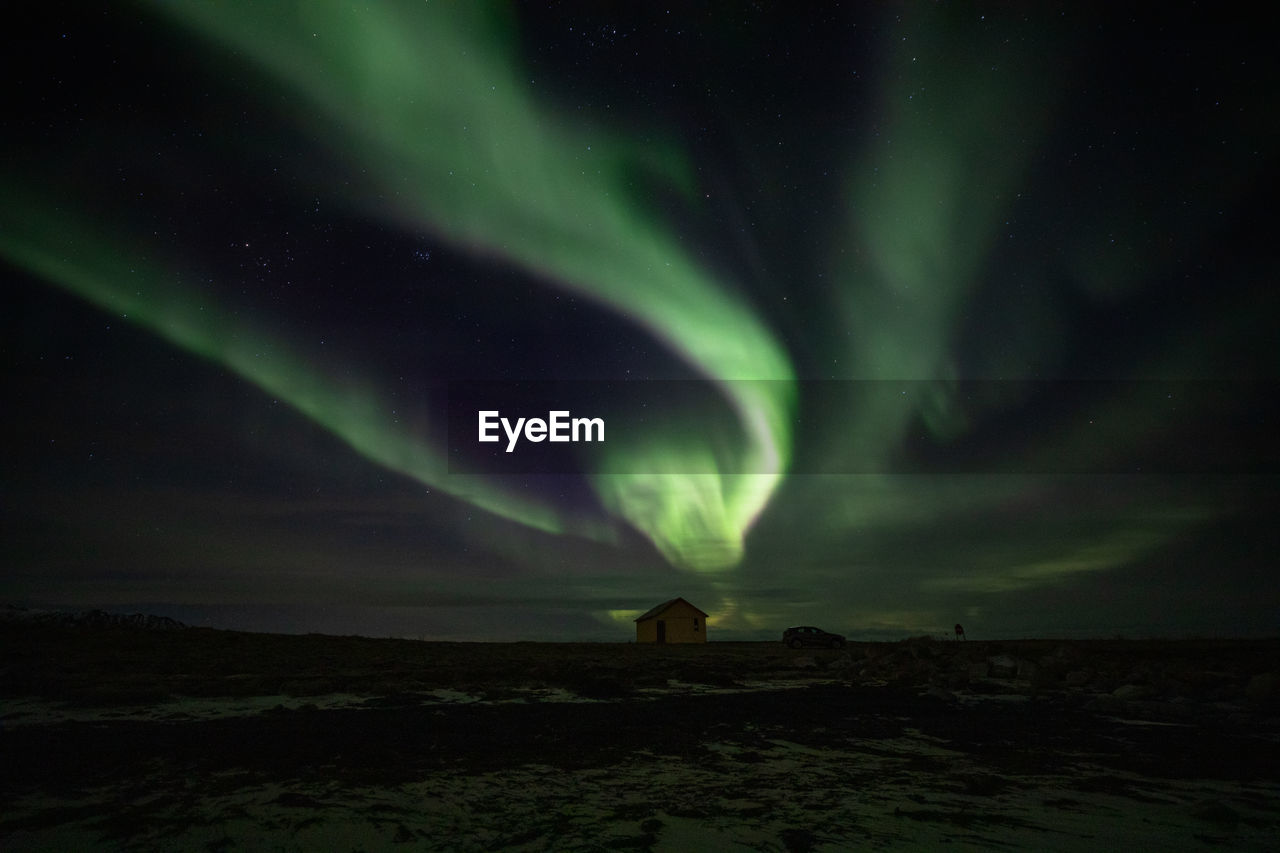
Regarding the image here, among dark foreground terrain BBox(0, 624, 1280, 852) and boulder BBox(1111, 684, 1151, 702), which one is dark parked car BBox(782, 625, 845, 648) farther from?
boulder BBox(1111, 684, 1151, 702)

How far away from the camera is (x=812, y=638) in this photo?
4259 centimetres

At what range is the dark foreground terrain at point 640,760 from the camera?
7160mm

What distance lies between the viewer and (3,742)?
11.7 m

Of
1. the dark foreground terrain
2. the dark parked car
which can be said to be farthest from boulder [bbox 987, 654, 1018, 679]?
the dark parked car

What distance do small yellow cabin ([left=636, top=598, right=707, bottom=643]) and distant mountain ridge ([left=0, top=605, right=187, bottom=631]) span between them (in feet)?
90.2

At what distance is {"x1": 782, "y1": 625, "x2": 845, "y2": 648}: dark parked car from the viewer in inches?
1674

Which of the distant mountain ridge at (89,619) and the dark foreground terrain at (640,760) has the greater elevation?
the distant mountain ridge at (89,619)

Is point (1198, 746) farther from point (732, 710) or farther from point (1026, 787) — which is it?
point (732, 710)

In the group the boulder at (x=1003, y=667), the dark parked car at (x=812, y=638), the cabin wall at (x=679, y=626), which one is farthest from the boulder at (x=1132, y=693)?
the cabin wall at (x=679, y=626)

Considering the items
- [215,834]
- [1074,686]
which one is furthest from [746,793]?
A: [1074,686]

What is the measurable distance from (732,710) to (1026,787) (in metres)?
7.88

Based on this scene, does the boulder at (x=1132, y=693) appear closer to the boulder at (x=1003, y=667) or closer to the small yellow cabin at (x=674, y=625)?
the boulder at (x=1003, y=667)

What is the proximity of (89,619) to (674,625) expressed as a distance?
3250cm

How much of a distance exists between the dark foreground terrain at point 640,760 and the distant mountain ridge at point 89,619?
603 inches
